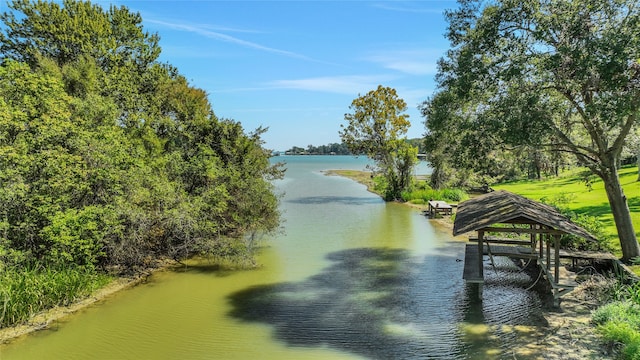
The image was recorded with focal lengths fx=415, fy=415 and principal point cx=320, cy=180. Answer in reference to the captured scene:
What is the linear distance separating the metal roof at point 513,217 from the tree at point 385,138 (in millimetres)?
27665

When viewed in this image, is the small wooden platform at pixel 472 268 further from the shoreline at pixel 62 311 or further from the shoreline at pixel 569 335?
the shoreline at pixel 62 311

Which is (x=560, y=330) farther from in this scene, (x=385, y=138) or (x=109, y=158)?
(x=385, y=138)

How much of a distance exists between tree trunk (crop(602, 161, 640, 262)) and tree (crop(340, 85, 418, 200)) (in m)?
27.1

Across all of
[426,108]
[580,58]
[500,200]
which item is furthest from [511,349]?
[426,108]

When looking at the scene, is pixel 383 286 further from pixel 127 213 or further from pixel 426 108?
pixel 127 213

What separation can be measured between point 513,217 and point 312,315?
6635 millimetres

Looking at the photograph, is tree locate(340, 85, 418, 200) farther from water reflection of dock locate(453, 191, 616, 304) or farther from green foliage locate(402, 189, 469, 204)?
water reflection of dock locate(453, 191, 616, 304)

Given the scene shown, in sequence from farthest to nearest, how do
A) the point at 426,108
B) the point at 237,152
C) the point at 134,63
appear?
the point at 134,63, the point at 237,152, the point at 426,108

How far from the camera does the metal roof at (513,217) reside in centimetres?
1160

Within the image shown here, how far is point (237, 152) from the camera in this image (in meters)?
21.5

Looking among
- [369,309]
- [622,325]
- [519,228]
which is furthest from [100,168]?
[622,325]

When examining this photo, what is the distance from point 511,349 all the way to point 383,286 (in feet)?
19.2

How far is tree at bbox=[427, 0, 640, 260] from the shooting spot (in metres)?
11.5

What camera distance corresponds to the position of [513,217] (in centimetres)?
1193
